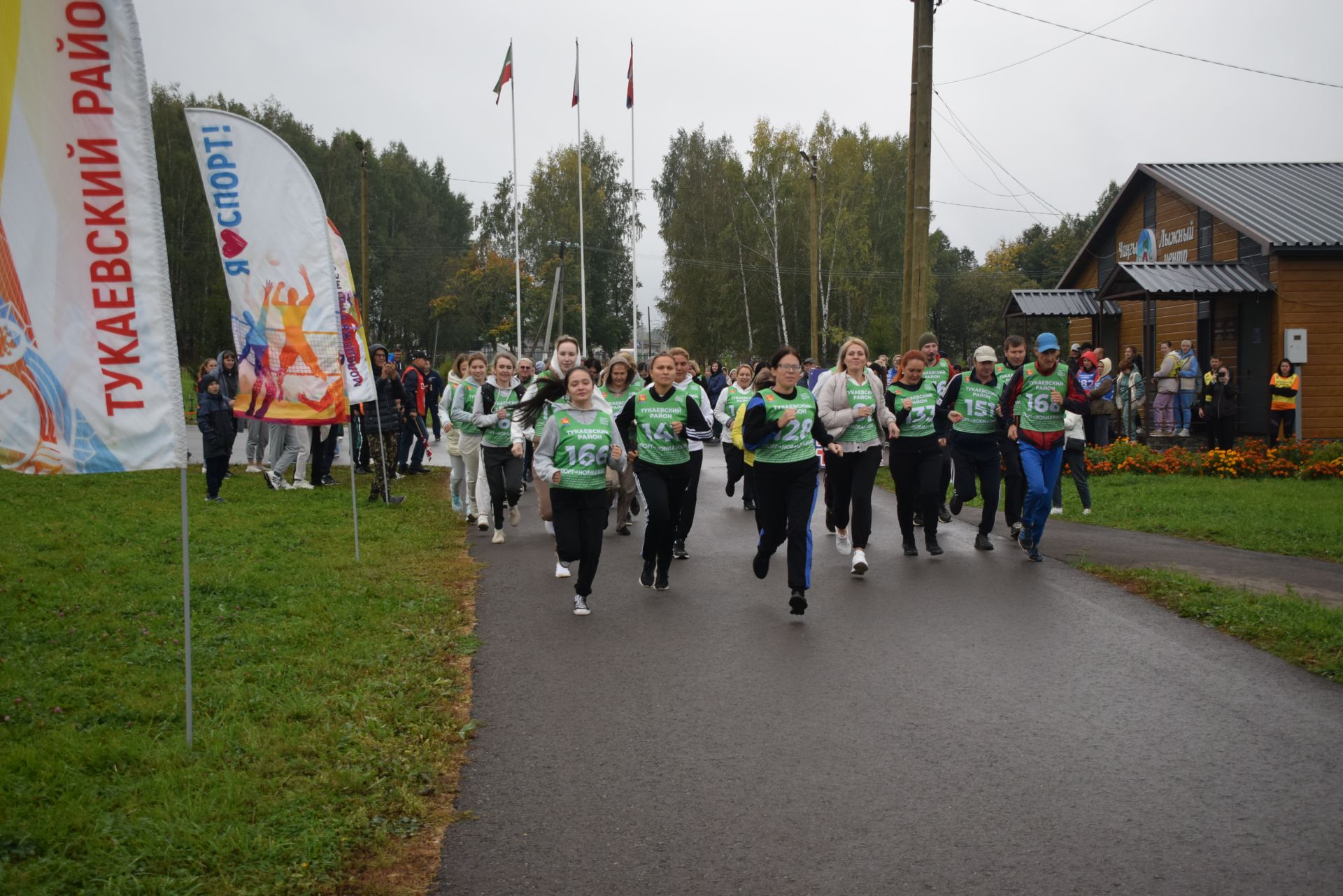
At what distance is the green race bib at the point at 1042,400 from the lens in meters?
Answer: 10.7

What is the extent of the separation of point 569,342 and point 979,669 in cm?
636

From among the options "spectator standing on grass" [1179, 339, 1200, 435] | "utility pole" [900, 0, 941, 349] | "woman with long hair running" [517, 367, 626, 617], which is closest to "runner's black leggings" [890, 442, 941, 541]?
"woman with long hair running" [517, 367, 626, 617]

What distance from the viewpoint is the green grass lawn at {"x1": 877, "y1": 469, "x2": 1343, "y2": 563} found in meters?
12.0

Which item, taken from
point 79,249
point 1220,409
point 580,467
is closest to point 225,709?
point 79,249

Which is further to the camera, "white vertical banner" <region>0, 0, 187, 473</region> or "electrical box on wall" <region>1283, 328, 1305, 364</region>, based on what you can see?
"electrical box on wall" <region>1283, 328, 1305, 364</region>

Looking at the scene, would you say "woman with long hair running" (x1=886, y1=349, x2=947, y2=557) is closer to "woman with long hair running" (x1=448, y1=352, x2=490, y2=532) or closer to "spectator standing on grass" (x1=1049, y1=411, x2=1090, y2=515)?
"spectator standing on grass" (x1=1049, y1=411, x2=1090, y2=515)

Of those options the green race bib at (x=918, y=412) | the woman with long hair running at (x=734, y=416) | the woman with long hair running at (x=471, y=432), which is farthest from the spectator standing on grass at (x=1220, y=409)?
the woman with long hair running at (x=471, y=432)

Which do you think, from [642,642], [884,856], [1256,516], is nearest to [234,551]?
[642,642]

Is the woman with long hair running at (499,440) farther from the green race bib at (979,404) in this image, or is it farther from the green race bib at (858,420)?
the green race bib at (979,404)

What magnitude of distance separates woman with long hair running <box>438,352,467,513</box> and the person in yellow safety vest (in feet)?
50.1

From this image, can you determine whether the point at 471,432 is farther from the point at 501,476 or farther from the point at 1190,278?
the point at 1190,278

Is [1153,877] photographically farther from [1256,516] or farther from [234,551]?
[1256,516]

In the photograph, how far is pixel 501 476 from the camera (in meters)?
12.4

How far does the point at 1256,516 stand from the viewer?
43.7ft
